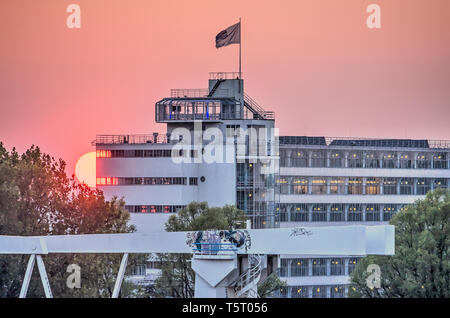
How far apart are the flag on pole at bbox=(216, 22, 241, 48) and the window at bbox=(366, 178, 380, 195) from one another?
83.6 ft

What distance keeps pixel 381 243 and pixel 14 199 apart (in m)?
33.9

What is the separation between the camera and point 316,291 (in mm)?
105312

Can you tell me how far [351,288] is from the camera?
65.8 m

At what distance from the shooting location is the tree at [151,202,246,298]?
70.1 metres

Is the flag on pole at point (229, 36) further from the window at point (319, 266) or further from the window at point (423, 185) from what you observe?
the window at point (423, 185)

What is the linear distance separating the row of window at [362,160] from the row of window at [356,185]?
135 cm

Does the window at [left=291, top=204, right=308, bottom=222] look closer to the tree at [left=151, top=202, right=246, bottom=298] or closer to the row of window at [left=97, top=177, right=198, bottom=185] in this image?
the row of window at [left=97, top=177, right=198, bottom=185]

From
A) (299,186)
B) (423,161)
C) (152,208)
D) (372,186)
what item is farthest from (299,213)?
(152,208)

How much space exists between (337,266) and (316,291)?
10.6 ft

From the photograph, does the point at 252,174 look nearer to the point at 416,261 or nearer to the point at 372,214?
the point at 372,214

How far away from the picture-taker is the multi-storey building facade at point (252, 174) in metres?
95.3

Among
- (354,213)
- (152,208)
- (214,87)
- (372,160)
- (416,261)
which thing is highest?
(214,87)
